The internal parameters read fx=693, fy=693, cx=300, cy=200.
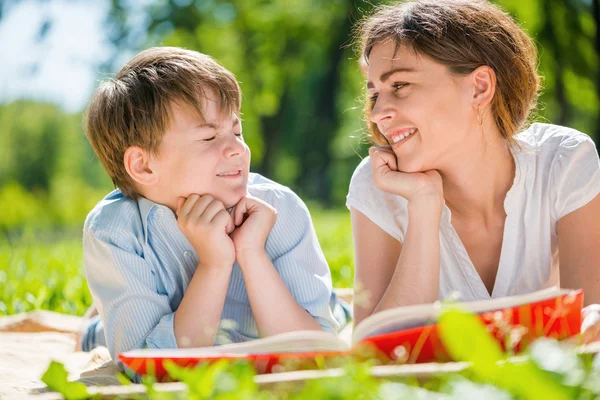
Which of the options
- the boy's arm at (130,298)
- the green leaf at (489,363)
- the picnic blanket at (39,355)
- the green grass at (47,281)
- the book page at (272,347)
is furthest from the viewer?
the green grass at (47,281)

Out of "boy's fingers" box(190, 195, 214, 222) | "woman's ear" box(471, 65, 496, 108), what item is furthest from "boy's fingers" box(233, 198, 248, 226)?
"woman's ear" box(471, 65, 496, 108)

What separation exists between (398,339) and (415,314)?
9 centimetres

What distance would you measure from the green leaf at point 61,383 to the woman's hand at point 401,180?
1445 millimetres

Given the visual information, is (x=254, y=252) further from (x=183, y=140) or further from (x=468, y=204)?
(x=468, y=204)

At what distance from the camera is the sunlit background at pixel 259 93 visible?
498 inches

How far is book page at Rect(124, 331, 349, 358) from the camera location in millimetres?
1767

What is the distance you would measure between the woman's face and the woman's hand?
0.05m

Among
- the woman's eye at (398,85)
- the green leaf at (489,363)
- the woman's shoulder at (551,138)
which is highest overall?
the woman's eye at (398,85)

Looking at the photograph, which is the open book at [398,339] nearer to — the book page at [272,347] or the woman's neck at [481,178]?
the book page at [272,347]

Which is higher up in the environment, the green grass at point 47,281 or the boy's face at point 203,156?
the boy's face at point 203,156

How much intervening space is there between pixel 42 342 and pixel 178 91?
5.10ft

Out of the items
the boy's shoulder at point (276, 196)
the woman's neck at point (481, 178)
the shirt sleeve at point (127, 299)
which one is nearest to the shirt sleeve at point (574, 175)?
the woman's neck at point (481, 178)

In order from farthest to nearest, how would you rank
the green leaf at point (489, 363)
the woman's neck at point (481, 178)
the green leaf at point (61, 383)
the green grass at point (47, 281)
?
the green grass at point (47, 281), the woman's neck at point (481, 178), the green leaf at point (61, 383), the green leaf at point (489, 363)

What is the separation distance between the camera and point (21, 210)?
2047cm
